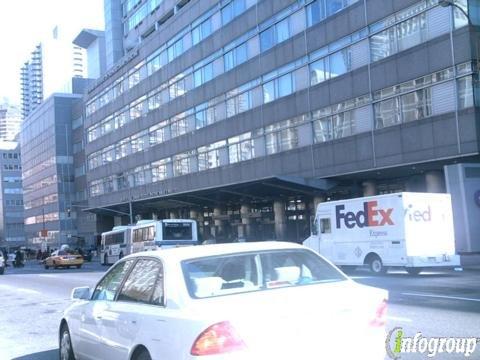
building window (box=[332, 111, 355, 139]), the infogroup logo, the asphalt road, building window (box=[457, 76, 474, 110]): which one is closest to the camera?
the infogroup logo

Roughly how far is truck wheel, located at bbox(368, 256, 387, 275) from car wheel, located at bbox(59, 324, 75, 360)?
49.7ft

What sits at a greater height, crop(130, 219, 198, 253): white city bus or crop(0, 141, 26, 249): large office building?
crop(0, 141, 26, 249): large office building

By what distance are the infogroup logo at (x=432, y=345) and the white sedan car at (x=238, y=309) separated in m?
2.05

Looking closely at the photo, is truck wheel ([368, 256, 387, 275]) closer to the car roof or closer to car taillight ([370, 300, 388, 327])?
the car roof

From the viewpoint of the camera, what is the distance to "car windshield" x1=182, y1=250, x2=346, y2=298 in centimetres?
532

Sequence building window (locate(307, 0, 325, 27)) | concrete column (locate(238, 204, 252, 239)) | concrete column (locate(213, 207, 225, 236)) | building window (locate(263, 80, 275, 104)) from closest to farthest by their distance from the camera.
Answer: building window (locate(307, 0, 325, 27)) → building window (locate(263, 80, 275, 104)) → concrete column (locate(238, 204, 252, 239)) → concrete column (locate(213, 207, 225, 236))

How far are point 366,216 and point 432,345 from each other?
46.5 ft

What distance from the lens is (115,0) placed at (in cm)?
8988

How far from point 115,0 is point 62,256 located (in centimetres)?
5477

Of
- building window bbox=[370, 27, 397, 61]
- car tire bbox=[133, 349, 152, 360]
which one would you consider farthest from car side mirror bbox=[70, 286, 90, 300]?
building window bbox=[370, 27, 397, 61]

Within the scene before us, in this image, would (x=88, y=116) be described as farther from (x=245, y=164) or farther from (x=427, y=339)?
(x=427, y=339)

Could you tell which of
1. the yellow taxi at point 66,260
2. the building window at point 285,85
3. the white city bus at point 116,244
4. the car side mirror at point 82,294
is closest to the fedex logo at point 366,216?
the car side mirror at point 82,294

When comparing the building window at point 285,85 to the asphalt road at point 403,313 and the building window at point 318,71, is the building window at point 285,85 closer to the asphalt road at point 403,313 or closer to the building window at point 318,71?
the building window at point 318,71

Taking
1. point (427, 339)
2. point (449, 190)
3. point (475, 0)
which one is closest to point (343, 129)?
point (449, 190)
